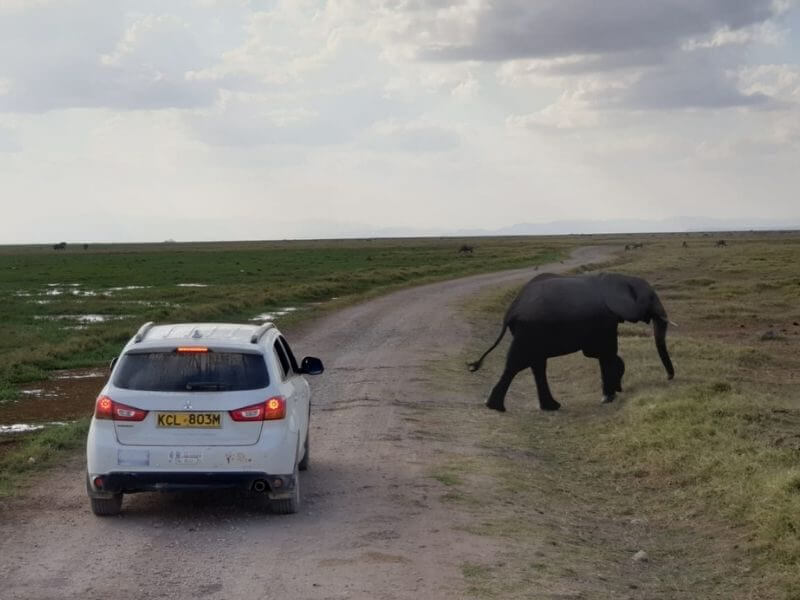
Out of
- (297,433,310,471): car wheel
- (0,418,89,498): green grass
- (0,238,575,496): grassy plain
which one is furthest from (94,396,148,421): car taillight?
(297,433,310,471): car wheel

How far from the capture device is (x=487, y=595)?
7168mm

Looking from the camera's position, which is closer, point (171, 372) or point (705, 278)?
point (171, 372)

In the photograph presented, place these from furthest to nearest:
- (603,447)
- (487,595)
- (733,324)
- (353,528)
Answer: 1. (733,324)
2. (603,447)
3. (353,528)
4. (487,595)

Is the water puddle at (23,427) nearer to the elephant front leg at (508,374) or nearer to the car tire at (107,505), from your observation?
the car tire at (107,505)

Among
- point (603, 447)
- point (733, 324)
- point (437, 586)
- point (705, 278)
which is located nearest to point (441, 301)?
point (733, 324)

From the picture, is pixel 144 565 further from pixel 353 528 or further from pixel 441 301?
pixel 441 301

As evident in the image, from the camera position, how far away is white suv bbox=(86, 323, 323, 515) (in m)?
8.84

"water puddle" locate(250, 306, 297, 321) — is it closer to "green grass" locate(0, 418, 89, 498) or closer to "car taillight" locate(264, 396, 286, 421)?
"green grass" locate(0, 418, 89, 498)

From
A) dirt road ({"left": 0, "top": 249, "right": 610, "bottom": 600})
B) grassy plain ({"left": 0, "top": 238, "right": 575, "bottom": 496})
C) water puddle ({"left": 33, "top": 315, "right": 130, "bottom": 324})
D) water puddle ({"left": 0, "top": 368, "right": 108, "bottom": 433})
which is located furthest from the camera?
water puddle ({"left": 33, "top": 315, "right": 130, "bottom": 324})

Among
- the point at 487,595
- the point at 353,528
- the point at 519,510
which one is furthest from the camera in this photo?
the point at 519,510

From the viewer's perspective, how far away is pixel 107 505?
923cm

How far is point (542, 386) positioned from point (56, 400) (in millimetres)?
7883

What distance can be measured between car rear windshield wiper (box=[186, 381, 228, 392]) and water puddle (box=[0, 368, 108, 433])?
6.77 metres

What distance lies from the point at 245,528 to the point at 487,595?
259 cm
